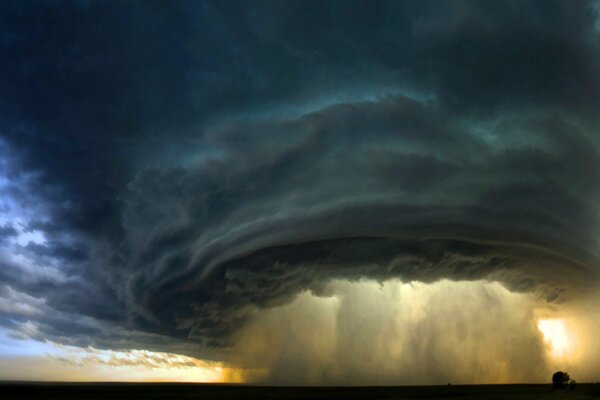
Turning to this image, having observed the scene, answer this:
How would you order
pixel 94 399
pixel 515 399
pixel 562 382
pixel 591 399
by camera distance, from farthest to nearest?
1. pixel 562 382
2. pixel 94 399
3. pixel 515 399
4. pixel 591 399

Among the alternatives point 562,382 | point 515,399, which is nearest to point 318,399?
point 515,399

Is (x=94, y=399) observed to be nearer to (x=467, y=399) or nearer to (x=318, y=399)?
(x=318, y=399)

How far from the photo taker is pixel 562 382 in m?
156

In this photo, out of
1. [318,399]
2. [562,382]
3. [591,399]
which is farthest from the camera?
[562,382]

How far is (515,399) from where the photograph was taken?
114438 millimetres

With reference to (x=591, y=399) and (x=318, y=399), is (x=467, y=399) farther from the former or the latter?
(x=318, y=399)

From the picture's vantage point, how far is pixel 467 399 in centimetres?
11969

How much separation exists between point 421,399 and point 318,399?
31.3 metres

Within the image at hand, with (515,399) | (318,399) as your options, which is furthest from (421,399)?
(318,399)

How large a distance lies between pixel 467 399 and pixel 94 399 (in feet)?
369

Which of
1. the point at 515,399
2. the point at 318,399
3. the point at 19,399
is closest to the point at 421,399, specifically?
the point at 515,399

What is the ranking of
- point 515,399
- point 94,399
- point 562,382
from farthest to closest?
1. point 562,382
2. point 94,399
3. point 515,399

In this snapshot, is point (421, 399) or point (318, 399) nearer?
point (421, 399)

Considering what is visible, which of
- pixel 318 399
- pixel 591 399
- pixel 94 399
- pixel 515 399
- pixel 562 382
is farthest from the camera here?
pixel 562 382
